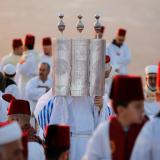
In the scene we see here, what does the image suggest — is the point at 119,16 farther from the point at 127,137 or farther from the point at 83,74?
the point at 127,137

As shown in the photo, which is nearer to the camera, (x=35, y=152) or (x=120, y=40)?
(x=35, y=152)

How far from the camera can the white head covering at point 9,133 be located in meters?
6.30

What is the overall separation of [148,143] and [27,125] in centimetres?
215

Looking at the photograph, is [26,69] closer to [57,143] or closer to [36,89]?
[36,89]

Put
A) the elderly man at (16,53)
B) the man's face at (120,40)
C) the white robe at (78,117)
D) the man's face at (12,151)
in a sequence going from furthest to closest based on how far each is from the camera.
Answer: the elderly man at (16,53)
the man's face at (120,40)
the white robe at (78,117)
the man's face at (12,151)

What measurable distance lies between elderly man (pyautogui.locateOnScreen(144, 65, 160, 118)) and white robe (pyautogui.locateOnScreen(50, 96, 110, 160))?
479 mm

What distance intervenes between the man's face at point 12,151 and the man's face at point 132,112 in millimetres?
709

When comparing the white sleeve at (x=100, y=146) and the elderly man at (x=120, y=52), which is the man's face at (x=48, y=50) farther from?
the white sleeve at (x=100, y=146)

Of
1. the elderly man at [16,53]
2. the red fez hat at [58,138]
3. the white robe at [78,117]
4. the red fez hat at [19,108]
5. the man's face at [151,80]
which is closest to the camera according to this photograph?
the red fez hat at [58,138]

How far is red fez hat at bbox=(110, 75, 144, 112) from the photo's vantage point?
6.55 metres

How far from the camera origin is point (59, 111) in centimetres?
1038

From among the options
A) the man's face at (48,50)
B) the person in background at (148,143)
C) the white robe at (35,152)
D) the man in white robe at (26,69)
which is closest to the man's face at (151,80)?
the white robe at (35,152)

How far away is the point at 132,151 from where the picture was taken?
652cm

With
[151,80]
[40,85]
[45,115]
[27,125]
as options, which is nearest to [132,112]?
[27,125]
